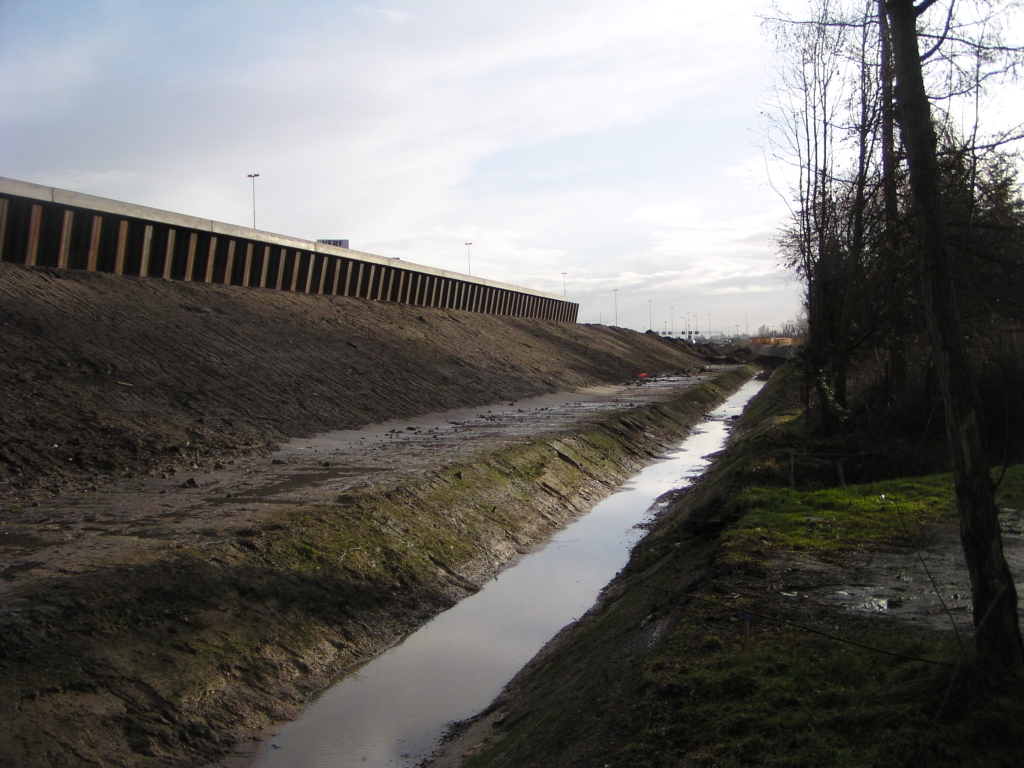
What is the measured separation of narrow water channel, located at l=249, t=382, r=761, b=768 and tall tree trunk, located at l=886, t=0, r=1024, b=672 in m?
4.81

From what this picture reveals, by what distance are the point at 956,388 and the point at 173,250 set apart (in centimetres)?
2697

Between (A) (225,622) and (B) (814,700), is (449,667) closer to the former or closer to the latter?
(A) (225,622)

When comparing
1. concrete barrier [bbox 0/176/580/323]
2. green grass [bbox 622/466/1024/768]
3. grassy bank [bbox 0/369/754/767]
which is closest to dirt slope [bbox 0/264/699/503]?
concrete barrier [bbox 0/176/580/323]

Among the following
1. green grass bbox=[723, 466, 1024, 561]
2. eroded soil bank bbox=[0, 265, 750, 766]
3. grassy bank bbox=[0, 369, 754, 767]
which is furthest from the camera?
green grass bbox=[723, 466, 1024, 561]

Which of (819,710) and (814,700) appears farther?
(814,700)

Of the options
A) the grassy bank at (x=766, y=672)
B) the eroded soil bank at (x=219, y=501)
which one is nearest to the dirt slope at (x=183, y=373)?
the eroded soil bank at (x=219, y=501)

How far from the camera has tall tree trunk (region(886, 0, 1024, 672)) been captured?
488 cm

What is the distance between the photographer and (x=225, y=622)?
8961 mm

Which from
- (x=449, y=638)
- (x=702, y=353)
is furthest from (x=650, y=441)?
(x=702, y=353)

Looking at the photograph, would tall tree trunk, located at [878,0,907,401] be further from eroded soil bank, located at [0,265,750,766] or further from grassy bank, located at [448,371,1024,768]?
eroded soil bank, located at [0,265,750,766]

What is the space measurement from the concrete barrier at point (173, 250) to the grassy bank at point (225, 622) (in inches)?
550

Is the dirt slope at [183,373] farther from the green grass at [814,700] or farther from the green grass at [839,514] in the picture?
the green grass at [814,700]

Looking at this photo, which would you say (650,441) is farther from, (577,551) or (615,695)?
(615,695)

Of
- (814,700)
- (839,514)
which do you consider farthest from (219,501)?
(814,700)
